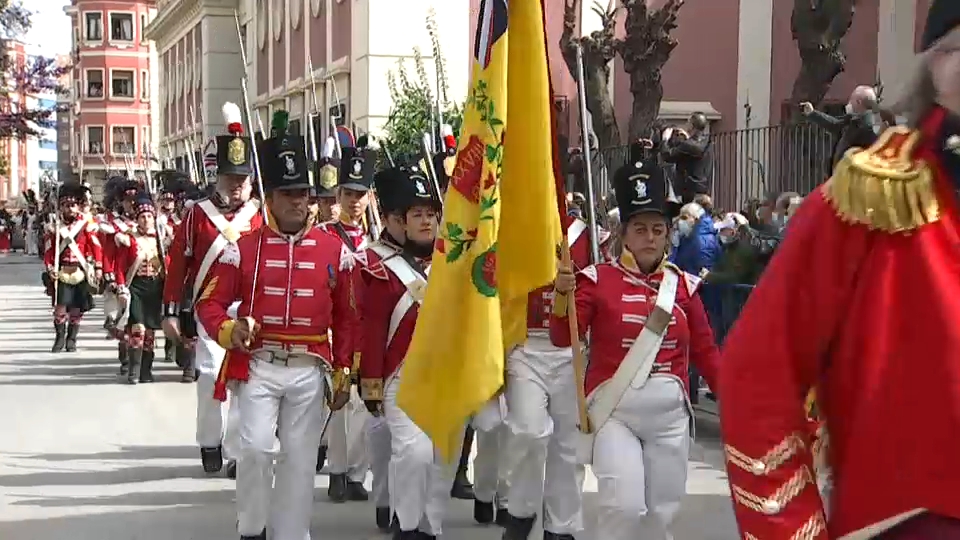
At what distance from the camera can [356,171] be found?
9664 millimetres

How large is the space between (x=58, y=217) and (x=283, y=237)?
43.0 feet

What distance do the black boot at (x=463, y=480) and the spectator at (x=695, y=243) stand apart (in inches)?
126

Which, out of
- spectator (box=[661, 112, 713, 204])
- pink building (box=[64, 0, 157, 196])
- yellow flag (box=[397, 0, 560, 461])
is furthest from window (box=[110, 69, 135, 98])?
yellow flag (box=[397, 0, 560, 461])

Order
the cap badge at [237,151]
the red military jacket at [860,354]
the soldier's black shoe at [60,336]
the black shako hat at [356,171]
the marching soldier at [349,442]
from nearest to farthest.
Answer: the red military jacket at [860,354]
the marching soldier at [349,442]
the cap badge at [237,151]
the black shako hat at [356,171]
the soldier's black shoe at [60,336]

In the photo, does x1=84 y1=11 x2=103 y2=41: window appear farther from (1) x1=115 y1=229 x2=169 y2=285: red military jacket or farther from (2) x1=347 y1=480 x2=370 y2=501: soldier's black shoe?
(2) x1=347 y1=480 x2=370 y2=501: soldier's black shoe

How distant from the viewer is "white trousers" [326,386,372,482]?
360 inches

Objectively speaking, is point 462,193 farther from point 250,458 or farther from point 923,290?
point 923,290

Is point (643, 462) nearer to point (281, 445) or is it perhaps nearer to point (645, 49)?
point (281, 445)

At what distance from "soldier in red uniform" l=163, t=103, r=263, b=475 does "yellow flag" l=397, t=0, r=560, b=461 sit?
3.54 meters

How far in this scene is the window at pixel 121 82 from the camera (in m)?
93.8

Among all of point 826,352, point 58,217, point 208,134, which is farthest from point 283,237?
point 208,134

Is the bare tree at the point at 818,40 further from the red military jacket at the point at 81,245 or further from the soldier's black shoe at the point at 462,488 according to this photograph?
the soldier's black shoe at the point at 462,488

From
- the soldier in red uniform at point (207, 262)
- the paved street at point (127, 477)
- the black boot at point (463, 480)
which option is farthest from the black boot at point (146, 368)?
the black boot at point (463, 480)

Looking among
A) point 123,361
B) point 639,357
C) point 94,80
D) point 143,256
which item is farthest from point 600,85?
point 94,80
